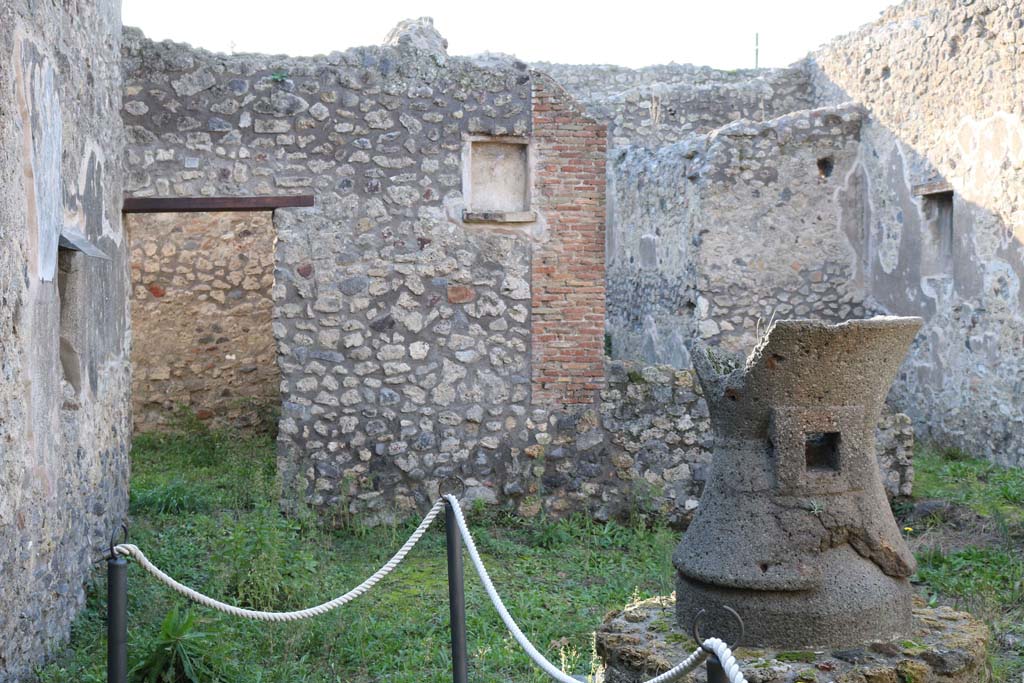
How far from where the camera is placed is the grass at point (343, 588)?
16.9ft

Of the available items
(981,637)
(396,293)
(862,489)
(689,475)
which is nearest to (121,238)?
(396,293)

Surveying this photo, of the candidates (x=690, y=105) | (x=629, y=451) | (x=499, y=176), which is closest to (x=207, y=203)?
(x=499, y=176)

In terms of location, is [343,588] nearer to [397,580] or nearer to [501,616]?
[397,580]

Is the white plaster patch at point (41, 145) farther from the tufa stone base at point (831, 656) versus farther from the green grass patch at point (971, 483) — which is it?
the green grass patch at point (971, 483)

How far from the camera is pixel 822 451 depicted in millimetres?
4266

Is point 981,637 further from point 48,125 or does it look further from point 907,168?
point 907,168

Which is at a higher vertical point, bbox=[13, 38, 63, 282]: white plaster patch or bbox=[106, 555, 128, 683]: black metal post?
bbox=[13, 38, 63, 282]: white plaster patch

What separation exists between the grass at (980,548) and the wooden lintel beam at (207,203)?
482 centimetres

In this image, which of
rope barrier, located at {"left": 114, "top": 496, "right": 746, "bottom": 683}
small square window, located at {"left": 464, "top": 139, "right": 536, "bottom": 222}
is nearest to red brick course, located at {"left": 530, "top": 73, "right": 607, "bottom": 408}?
small square window, located at {"left": 464, "top": 139, "right": 536, "bottom": 222}

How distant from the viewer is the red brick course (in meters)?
7.84

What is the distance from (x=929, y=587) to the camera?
21.0ft

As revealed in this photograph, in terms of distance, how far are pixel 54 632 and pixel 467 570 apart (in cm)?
260

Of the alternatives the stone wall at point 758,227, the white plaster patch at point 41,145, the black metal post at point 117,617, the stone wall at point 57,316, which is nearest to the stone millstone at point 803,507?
the black metal post at point 117,617

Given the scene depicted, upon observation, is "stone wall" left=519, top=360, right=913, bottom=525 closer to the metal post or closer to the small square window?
the small square window
